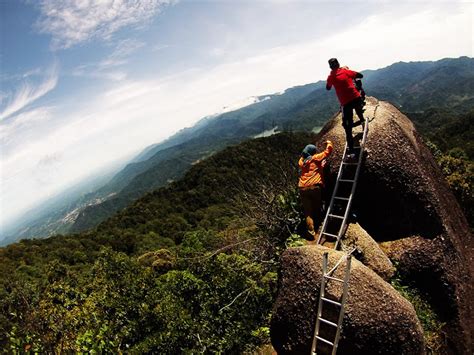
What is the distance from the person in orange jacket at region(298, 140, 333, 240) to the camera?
1125 centimetres

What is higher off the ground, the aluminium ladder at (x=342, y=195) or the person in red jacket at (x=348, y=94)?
the person in red jacket at (x=348, y=94)

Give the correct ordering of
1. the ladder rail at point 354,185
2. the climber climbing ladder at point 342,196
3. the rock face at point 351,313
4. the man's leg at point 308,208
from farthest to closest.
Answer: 1. the man's leg at point 308,208
2. the climber climbing ladder at point 342,196
3. the ladder rail at point 354,185
4. the rock face at point 351,313

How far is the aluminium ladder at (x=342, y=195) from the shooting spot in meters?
10.4

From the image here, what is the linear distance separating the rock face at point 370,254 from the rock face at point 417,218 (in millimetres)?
666

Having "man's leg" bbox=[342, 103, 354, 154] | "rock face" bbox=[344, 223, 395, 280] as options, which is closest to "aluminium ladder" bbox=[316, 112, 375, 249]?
"man's leg" bbox=[342, 103, 354, 154]

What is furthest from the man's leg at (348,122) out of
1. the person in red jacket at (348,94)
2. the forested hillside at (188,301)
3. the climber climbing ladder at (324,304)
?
the climber climbing ladder at (324,304)

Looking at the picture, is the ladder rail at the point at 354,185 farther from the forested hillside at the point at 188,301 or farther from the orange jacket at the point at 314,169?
the forested hillside at the point at 188,301

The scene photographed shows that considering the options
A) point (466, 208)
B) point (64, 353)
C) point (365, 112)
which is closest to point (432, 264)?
point (365, 112)

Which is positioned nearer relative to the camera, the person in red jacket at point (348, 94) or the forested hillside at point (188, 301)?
the person in red jacket at point (348, 94)

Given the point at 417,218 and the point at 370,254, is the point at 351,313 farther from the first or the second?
the point at 417,218

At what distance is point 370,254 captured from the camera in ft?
32.2

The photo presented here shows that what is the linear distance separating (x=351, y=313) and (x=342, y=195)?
455cm

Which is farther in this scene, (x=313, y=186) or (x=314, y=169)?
(x=314, y=169)

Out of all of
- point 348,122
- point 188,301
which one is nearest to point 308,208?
point 348,122
